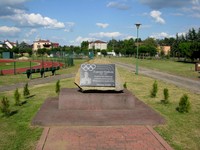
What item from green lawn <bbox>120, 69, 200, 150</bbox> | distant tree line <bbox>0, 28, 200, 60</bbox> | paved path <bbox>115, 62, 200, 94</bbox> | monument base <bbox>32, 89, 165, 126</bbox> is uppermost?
distant tree line <bbox>0, 28, 200, 60</bbox>

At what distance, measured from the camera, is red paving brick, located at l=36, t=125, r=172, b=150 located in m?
7.00

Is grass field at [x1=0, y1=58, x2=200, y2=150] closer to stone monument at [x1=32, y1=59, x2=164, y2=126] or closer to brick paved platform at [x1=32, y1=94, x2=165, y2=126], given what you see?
brick paved platform at [x1=32, y1=94, x2=165, y2=126]

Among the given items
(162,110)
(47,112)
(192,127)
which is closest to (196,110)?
(162,110)

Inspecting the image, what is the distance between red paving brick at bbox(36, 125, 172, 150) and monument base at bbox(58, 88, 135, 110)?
182 centimetres

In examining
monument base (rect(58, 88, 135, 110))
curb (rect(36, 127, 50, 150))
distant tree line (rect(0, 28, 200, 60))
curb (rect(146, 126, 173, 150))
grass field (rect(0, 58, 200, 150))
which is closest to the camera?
curb (rect(36, 127, 50, 150))

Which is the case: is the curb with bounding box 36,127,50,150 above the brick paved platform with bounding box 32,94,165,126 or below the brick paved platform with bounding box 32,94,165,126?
below

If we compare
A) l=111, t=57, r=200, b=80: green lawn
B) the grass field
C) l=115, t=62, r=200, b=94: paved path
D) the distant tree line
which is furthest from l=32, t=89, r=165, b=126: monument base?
the distant tree line

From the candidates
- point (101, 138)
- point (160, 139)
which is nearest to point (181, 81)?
point (160, 139)

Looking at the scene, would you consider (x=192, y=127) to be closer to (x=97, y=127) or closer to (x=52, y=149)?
(x=97, y=127)

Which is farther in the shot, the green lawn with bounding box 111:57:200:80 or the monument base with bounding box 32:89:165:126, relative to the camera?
the green lawn with bounding box 111:57:200:80

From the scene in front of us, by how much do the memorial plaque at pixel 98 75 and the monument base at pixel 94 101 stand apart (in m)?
0.64

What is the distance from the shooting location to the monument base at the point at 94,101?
1039 cm

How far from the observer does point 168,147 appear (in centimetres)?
704

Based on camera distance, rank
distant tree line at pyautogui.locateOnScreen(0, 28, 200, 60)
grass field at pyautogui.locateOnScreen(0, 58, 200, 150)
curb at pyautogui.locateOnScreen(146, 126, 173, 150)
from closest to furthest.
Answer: curb at pyautogui.locateOnScreen(146, 126, 173, 150) → grass field at pyautogui.locateOnScreen(0, 58, 200, 150) → distant tree line at pyautogui.locateOnScreen(0, 28, 200, 60)
